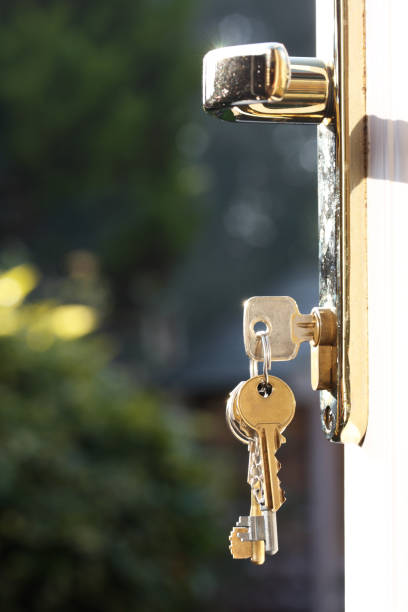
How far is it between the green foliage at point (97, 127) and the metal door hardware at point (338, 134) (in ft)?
31.9

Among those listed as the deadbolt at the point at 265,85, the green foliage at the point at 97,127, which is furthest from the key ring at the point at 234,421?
the green foliage at the point at 97,127

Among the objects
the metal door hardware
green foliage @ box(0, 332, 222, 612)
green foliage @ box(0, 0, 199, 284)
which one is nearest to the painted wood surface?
the metal door hardware

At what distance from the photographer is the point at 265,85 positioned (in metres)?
0.45

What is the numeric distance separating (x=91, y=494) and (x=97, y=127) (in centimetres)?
771

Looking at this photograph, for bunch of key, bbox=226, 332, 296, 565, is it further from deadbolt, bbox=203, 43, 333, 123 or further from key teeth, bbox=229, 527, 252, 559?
deadbolt, bbox=203, 43, 333, 123

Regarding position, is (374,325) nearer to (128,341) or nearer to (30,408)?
(30,408)

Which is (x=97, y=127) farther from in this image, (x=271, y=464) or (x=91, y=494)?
(x=271, y=464)

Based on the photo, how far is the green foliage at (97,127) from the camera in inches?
390

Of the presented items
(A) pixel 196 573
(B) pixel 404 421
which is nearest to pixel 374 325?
(B) pixel 404 421

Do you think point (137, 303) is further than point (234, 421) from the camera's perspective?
Yes

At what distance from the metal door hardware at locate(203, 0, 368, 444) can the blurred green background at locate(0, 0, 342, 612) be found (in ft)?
8.40

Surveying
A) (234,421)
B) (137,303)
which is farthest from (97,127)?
(234,421)

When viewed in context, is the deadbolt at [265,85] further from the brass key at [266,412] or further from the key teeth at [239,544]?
the key teeth at [239,544]

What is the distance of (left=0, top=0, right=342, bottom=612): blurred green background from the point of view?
10.1 ft
